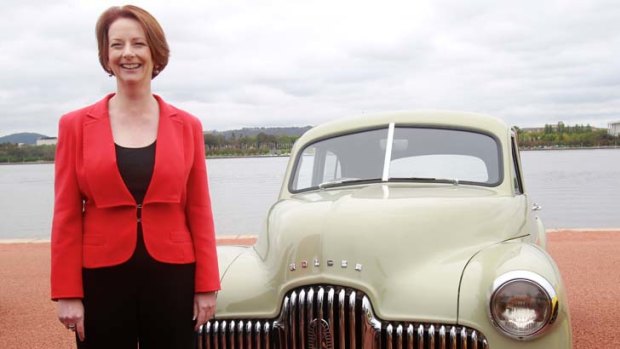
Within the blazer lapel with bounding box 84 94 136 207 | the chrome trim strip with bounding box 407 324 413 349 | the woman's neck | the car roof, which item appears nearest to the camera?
the blazer lapel with bounding box 84 94 136 207

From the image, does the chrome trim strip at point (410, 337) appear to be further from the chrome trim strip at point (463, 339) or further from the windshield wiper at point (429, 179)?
the windshield wiper at point (429, 179)

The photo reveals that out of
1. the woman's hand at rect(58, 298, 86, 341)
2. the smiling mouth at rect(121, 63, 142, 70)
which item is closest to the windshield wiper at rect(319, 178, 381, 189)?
the smiling mouth at rect(121, 63, 142, 70)

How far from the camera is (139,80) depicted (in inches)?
101

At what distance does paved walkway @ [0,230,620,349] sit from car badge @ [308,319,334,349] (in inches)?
122

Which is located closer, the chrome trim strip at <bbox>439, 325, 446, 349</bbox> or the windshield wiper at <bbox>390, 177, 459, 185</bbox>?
the chrome trim strip at <bbox>439, 325, 446, 349</bbox>

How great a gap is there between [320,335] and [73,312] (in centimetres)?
128

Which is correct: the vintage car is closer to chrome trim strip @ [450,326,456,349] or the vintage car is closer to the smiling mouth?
chrome trim strip @ [450,326,456,349]

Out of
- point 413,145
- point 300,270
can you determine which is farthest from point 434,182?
point 300,270

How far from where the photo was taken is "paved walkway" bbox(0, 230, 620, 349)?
5969 millimetres

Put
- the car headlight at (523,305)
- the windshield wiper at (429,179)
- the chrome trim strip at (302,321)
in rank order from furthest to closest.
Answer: the windshield wiper at (429,179)
the chrome trim strip at (302,321)
the car headlight at (523,305)

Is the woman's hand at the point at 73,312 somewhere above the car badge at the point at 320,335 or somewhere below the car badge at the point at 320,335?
above

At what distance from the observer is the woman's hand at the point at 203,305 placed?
104 inches

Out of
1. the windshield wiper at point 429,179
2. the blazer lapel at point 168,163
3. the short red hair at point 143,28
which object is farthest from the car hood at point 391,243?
the short red hair at point 143,28

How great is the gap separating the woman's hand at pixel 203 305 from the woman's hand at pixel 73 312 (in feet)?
1.45
